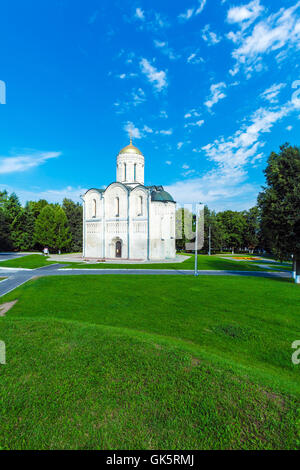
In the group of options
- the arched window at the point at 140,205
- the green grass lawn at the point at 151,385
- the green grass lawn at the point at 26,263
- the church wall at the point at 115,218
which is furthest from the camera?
the church wall at the point at 115,218

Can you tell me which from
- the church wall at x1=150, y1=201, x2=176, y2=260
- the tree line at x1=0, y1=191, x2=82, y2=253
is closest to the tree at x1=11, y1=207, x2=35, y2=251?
the tree line at x1=0, y1=191, x2=82, y2=253

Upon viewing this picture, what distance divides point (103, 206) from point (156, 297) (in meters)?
29.6

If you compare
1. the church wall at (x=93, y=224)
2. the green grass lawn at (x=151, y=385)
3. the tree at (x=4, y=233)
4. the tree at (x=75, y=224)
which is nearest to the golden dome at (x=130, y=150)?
the church wall at (x=93, y=224)

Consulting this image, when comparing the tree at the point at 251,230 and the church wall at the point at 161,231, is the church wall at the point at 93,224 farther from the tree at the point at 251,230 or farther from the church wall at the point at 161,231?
the tree at the point at 251,230

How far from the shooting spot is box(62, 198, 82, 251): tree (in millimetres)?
55350

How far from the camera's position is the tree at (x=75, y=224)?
5535 cm

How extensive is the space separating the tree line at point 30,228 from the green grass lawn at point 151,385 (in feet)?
145

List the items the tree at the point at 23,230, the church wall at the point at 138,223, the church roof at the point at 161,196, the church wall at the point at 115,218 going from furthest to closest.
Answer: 1. the tree at the point at 23,230
2. the church roof at the point at 161,196
3. the church wall at the point at 115,218
4. the church wall at the point at 138,223

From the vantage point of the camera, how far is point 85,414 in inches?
141

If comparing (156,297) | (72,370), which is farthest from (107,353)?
(156,297)

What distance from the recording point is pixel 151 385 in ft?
14.0

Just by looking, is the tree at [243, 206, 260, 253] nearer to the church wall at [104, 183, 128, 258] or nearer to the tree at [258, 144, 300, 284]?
the church wall at [104, 183, 128, 258]

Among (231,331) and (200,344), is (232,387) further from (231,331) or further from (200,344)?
(231,331)
